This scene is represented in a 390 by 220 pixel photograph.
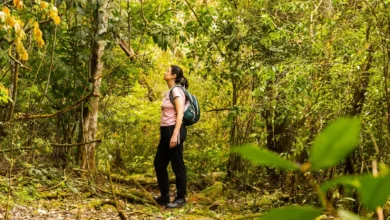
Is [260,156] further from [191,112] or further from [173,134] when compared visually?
[191,112]

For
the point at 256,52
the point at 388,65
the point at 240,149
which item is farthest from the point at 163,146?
the point at 240,149

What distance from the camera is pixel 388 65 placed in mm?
3867

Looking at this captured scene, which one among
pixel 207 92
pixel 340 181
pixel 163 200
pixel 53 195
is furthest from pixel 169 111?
pixel 340 181

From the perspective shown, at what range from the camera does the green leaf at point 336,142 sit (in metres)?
0.27

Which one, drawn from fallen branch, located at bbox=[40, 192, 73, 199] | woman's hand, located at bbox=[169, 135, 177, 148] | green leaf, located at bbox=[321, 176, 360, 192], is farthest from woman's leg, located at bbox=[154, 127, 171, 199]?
green leaf, located at bbox=[321, 176, 360, 192]

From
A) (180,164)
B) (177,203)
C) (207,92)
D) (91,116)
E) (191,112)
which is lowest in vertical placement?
(177,203)

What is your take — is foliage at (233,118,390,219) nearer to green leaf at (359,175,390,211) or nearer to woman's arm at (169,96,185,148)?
green leaf at (359,175,390,211)

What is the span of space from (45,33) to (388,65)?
3243 mm

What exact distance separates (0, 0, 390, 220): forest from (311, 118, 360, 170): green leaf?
2495mm

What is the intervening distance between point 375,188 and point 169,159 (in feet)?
17.1

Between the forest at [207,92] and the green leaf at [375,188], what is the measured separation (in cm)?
249

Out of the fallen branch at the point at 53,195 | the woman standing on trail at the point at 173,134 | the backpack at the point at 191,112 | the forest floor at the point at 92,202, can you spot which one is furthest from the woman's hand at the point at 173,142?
the fallen branch at the point at 53,195

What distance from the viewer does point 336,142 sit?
0.28 meters

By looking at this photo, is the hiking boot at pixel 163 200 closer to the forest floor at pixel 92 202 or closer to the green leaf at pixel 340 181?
the forest floor at pixel 92 202
